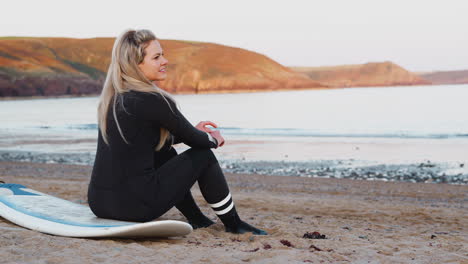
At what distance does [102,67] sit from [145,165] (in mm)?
135367

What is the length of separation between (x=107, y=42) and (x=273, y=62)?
4457 cm

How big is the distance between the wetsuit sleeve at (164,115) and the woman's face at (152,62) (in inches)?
7.5

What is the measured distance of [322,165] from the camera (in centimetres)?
1205

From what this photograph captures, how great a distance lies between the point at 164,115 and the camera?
11.0 ft

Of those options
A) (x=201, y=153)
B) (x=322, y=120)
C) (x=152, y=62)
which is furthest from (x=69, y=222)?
(x=322, y=120)

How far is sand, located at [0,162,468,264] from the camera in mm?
3121

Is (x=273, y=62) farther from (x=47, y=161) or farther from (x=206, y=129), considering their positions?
(x=206, y=129)

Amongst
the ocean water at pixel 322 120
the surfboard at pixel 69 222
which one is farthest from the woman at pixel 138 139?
the ocean water at pixel 322 120

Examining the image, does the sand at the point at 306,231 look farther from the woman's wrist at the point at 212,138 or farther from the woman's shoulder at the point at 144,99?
the woman's shoulder at the point at 144,99

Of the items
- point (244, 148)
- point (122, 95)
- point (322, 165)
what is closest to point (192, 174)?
point (122, 95)

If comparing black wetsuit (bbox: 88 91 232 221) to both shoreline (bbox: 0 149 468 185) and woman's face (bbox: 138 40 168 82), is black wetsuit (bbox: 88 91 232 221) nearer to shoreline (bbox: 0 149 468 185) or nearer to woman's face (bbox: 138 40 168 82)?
woman's face (bbox: 138 40 168 82)

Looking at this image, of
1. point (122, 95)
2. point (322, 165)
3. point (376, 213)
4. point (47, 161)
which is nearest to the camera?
point (122, 95)

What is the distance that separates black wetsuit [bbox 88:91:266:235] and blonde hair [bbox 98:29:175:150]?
0.04m

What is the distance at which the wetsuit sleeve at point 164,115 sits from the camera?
330 cm
